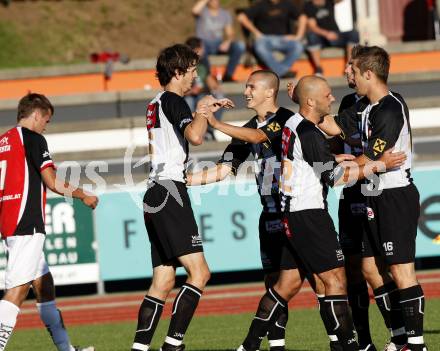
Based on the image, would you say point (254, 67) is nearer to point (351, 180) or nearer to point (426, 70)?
point (426, 70)

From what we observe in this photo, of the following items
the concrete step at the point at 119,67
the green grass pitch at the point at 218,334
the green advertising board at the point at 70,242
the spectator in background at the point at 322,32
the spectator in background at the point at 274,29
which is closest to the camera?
the green grass pitch at the point at 218,334

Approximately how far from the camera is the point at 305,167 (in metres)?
8.35

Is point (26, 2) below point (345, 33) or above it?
above

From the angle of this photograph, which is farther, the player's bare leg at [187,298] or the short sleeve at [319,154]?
the player's bare leg at [187,298]

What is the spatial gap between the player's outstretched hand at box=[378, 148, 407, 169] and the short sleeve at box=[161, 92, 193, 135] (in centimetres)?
151

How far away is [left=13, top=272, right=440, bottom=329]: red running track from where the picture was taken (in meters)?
13.7

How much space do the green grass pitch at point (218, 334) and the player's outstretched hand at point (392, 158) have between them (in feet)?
6.23

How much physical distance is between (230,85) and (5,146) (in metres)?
11.3

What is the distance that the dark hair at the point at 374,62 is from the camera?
8.60m

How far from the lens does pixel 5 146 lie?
29.7 ft

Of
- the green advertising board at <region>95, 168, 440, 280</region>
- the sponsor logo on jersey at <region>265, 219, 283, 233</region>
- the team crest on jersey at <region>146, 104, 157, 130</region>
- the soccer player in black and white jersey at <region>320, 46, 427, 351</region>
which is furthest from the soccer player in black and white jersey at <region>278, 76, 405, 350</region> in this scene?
the green advertising board at <region>95, 168, 440, 280</region>

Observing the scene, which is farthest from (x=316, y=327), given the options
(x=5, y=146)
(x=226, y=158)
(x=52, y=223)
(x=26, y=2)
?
(x=26, y=2)

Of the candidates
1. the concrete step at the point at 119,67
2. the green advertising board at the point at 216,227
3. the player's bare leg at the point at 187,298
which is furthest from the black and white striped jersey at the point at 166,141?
the concrete step at the point at 119,67

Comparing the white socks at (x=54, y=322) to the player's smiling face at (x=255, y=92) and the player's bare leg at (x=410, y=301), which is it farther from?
the player's bare leg at (x=410, y=301)
